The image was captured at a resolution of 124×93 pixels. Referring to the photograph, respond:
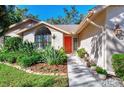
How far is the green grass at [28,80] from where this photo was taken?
10.7m

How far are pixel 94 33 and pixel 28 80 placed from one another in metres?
5.43

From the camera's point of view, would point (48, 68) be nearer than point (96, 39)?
Yes

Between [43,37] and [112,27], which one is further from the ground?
[43,37]

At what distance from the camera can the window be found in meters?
21.9

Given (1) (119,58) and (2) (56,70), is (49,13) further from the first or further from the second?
(1) (119,58)

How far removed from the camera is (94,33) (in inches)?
600

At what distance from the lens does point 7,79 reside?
1203 centimetres

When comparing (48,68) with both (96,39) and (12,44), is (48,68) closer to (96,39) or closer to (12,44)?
(96,39)

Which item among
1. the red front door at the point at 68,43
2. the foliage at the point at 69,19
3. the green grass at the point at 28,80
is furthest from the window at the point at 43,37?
the foliage at the point at 69,19

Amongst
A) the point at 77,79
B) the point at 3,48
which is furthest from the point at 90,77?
the point at 3,48

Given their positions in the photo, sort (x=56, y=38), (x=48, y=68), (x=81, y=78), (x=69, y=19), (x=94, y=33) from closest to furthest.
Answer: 1. (x=81, y=78)
2. (x=48, y=68)
3. (x=94, y=33)
4. (x=56, y=38)
5. (x=69, y=19)

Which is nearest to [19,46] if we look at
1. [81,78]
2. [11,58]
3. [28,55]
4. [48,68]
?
[11,58]

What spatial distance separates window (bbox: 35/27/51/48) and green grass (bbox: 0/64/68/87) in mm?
8484

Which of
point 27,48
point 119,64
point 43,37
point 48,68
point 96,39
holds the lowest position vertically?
point 48,68
